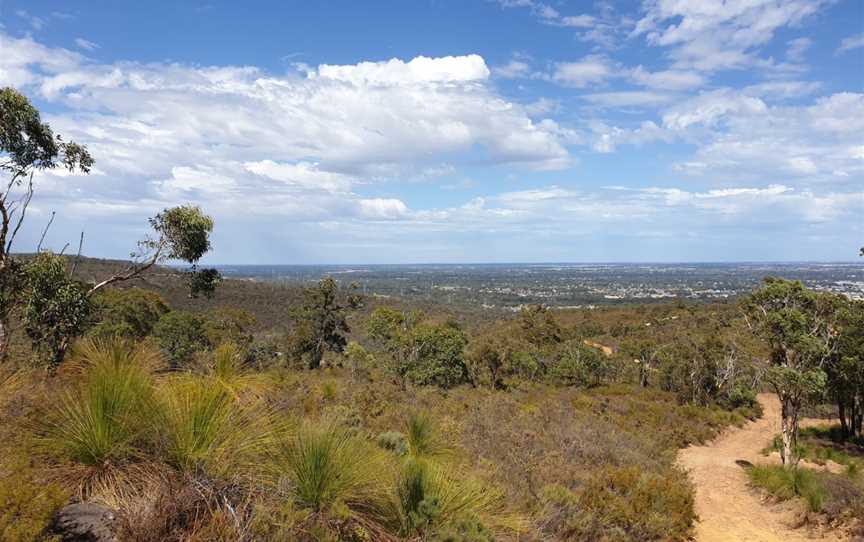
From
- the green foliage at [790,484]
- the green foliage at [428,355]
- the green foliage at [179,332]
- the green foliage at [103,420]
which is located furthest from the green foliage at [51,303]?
the green foliage at [179,332]

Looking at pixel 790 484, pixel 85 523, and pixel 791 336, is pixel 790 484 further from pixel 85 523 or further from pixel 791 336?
pixel 85 523

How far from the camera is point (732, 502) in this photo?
1175cm

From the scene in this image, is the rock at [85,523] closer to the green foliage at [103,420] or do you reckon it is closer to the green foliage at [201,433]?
the green foliage at [103,420]

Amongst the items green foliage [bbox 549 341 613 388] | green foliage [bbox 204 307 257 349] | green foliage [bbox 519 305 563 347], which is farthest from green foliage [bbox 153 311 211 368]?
green foliage [bbox 519 305 563 347]

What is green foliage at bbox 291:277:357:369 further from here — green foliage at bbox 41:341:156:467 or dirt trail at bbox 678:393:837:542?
green foliage at bbox 41:341:156:467

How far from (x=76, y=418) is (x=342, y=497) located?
1.82m

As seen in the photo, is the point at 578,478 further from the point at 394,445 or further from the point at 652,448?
the point at 652,448

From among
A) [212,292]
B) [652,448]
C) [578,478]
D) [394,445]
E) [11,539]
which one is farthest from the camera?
[652,448]

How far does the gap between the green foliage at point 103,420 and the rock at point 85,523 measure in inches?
12.5

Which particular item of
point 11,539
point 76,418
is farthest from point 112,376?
point 11,539

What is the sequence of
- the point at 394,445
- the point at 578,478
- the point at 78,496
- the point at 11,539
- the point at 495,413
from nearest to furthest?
the point at 11,539 → the point at 78,496 → the point at 394,445 → the point at 578,478 → the point at 495,413

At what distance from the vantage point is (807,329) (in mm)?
14039

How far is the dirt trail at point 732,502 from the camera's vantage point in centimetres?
950

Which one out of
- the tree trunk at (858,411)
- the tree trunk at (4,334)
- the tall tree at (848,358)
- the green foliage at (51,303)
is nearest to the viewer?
the tree trunk at (4,334)
